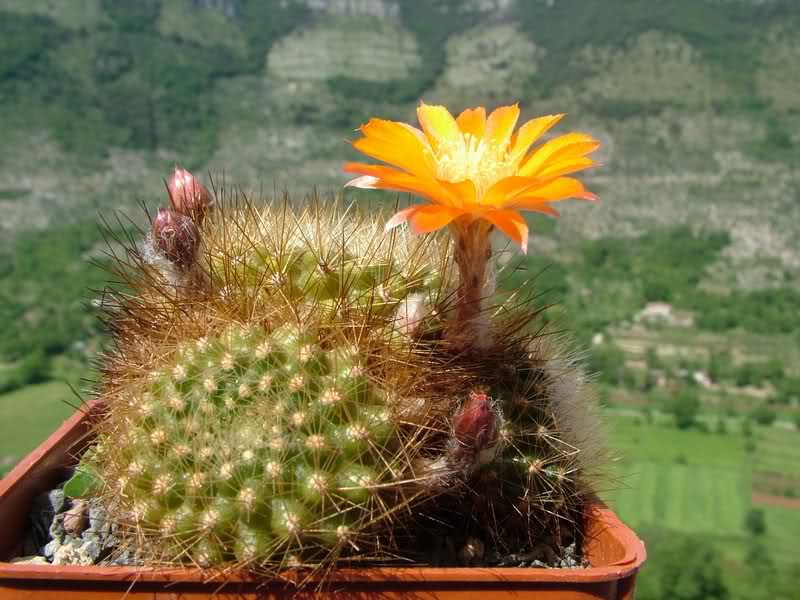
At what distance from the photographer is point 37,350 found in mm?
24812

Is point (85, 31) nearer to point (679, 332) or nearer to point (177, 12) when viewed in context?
point (177, 12)

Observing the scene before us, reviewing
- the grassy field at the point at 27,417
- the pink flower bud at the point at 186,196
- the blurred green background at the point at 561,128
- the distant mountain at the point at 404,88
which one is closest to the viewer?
the pink flower bud at the point at 186,196

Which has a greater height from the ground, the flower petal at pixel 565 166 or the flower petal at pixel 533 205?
the flower petal at pixel 565 166

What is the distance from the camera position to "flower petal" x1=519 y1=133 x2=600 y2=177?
119 cm

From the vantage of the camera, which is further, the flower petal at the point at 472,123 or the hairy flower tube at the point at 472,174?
the flower petal at the point at 472,123

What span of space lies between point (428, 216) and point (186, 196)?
20.6 inches

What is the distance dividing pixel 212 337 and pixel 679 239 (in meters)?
34.9

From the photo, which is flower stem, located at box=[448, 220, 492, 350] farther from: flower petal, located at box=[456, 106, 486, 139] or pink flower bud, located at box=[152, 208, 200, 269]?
pink flower bud, located at box=[152, 208, 200, 269]

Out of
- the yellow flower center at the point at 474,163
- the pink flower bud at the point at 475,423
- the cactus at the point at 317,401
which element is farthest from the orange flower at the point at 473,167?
the pink flower bud at the point at 475,423

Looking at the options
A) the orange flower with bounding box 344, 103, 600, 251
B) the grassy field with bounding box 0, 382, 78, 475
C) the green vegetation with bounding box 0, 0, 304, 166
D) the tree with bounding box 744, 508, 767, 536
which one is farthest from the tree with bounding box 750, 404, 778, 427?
the orange flower with bounding box 344, 103, 600, 251

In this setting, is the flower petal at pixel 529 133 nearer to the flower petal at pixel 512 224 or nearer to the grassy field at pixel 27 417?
the flower petal at pixel 512 224

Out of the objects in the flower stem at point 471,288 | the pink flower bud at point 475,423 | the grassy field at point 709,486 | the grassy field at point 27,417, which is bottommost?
the grassy field at point 709,486

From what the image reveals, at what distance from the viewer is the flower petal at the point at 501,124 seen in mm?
1302

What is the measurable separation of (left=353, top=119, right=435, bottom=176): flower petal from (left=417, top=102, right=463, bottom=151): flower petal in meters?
0.04
